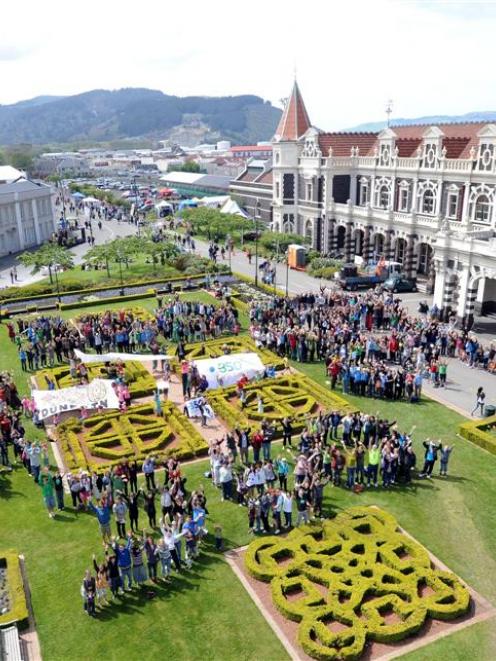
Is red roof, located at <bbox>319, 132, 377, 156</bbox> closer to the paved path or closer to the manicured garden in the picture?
the paved path

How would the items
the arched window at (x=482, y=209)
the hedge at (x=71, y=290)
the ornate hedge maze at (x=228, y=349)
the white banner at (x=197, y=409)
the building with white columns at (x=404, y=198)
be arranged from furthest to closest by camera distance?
the hedge at (x=71, y=290) → the arched window at (x=482, y=209) → the building with white columns at (x=404, y=198) → the ornate hedge maze at (x=228, y=349) → the white banner at (x=197, y=409)

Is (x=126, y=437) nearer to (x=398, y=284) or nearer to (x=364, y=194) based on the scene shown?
(x=398, y=284)

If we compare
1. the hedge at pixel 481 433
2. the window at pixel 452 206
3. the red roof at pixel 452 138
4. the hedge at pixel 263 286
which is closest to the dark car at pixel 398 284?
the window at pixel 452 206

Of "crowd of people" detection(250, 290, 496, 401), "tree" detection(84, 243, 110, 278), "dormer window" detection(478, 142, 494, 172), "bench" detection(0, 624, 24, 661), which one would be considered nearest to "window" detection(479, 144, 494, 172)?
"dormer window" detection(478, 142, 494, 172)

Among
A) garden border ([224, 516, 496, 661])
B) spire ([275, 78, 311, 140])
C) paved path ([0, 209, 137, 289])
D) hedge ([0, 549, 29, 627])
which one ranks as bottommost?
paved path ([0, 209, 137, 289])

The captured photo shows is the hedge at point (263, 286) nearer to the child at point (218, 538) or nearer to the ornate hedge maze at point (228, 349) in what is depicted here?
the ornate hedge maze at point (228, 349)

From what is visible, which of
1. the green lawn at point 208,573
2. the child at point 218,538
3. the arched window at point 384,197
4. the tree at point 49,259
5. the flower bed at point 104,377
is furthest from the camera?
the arched window at point 384,197

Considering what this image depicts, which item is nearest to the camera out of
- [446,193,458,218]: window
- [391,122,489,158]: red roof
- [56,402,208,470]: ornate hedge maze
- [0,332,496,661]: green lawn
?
[0,332,496,661]: green lawn
